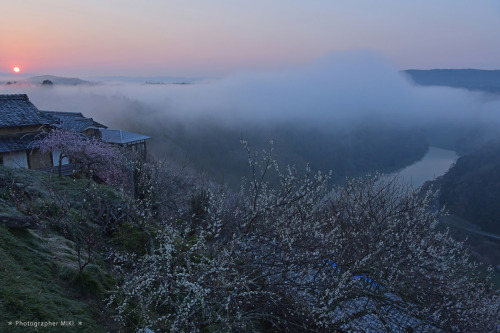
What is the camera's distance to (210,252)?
657 centimetres

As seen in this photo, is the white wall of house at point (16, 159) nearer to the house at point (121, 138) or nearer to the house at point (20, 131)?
the house at point (20, 131)

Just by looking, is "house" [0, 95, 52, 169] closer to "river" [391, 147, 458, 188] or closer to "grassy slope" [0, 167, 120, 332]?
"grassy slope" [0, 167, 120, 332]

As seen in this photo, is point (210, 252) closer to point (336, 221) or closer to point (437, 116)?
point (336, 221)

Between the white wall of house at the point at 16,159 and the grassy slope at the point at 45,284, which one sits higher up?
the white wall of house at the point at 16,159

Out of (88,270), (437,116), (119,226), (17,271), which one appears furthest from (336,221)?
(437,116)

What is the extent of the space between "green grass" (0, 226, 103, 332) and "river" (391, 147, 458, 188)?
52.6 metres

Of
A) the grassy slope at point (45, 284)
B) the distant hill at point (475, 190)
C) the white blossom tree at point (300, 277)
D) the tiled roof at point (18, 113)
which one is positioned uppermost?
the tiled roof at point (18, 113)

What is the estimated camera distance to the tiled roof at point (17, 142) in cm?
1189

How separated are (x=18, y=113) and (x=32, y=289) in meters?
12.0

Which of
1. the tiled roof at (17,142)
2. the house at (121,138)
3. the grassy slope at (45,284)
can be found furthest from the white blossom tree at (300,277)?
the house at (121,138)

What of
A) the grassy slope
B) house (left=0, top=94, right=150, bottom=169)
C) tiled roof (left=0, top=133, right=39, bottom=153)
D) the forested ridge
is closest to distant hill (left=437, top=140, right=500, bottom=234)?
the forested ridge

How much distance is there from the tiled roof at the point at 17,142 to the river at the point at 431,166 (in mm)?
49839

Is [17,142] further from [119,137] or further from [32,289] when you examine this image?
[32,289]

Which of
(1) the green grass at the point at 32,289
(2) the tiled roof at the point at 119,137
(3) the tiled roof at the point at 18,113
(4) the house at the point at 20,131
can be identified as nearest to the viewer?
(1) the green grass at the point at 32,289
